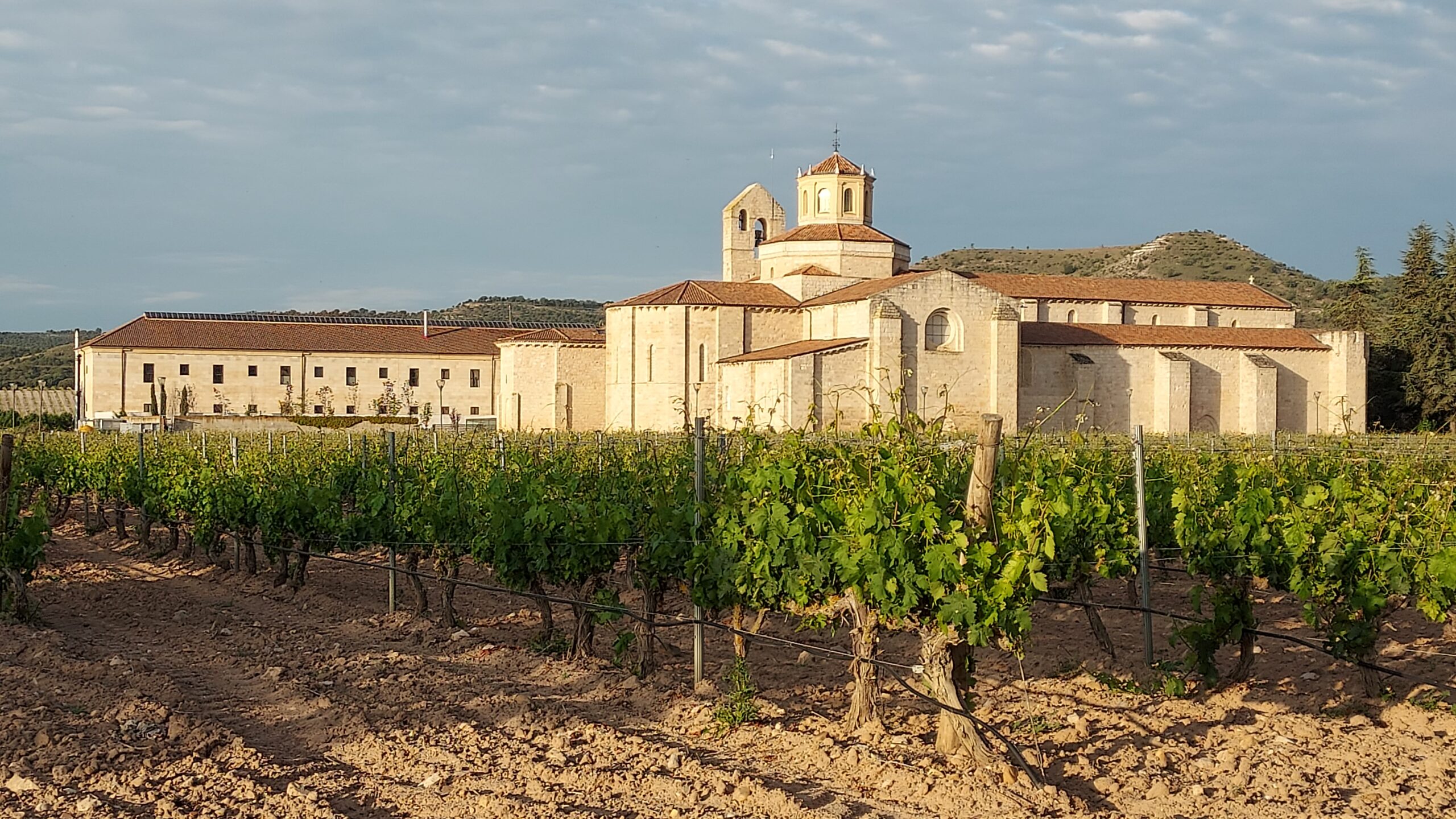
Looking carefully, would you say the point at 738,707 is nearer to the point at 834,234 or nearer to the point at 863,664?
the point at 863,664

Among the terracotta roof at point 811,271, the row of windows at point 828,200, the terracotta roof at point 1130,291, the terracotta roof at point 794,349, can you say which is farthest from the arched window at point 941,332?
the row of windows at point 828,200

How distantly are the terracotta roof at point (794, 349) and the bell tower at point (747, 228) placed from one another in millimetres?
7779

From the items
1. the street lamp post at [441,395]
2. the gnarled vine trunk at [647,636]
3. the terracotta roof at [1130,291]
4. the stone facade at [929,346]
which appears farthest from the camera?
the street lamp post at [441,395]

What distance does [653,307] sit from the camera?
40281 millimetres

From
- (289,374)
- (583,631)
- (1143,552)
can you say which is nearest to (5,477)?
(583,631)

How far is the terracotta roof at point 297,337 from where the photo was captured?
53219 mm

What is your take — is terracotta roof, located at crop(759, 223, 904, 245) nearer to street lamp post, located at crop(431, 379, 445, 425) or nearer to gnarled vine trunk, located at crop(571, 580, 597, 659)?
street lamp post, located at crop(431, 379, 445, 425)

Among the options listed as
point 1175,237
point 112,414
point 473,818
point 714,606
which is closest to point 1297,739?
point 714,606

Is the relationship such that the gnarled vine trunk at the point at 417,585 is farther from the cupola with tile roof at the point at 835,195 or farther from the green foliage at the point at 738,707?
the cupola with tile roof at the point at 835,195

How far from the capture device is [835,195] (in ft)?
146

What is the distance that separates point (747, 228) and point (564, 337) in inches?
325

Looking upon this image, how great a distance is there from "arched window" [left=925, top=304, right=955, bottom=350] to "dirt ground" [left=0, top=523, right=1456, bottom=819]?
95.3 ft

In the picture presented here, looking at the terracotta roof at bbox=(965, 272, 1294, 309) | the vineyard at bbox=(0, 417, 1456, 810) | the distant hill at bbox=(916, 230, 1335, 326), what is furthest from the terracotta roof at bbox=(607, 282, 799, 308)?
the distant hill at bbox=(916, 230, 1335, 326)

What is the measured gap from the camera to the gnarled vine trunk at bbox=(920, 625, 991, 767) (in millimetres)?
5695
